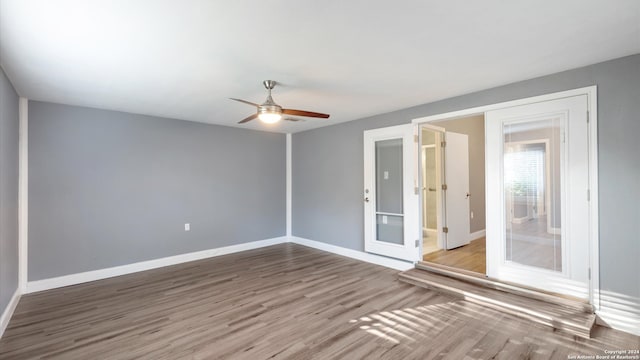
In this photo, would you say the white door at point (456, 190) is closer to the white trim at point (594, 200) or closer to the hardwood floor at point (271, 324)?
the hardwood floor at point (271, 324)

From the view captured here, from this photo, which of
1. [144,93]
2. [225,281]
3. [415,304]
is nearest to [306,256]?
[225,281]

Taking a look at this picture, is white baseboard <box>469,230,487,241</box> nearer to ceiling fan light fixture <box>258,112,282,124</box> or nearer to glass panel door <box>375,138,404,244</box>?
glass panel door <box>375,138,404,244</box>

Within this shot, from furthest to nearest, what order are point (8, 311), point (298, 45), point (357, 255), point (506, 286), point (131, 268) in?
point (357, 255) → point (131, 268) → point (506, 286) → point (8, 311) → point (298, 45)

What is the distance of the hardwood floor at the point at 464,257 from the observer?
422 cm

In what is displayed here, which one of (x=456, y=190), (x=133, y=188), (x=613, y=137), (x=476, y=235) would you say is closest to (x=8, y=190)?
(x=133, y=188)

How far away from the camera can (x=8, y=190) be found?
3086 mm

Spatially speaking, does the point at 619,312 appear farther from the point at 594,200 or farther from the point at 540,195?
the point at 540,195

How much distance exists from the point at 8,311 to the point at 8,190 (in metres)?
1.26

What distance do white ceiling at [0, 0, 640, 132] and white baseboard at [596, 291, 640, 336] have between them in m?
2.23

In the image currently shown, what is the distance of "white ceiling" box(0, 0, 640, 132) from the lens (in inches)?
73.7

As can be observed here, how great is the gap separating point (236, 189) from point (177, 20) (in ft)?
13.4

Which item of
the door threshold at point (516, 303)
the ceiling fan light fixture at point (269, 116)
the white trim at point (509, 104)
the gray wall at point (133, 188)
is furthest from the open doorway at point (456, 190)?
the gray wall at point (133, 188)

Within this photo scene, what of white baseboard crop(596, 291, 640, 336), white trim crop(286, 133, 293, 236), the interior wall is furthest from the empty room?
white trim crop(286, 133, 293, 236)

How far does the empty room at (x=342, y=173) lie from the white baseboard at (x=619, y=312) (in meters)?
0.01
